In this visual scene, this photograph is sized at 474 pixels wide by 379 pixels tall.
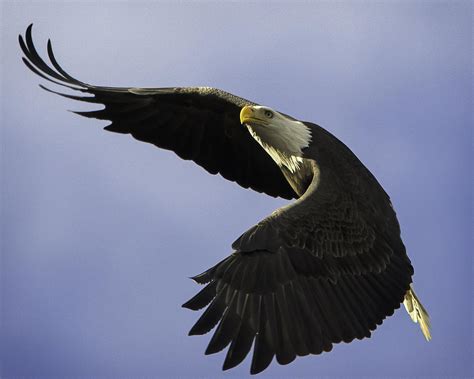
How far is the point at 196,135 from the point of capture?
12117mm

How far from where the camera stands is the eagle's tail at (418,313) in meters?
11.2

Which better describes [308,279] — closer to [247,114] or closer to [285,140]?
[285,140]

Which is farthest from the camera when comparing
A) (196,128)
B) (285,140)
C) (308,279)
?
(196,128)

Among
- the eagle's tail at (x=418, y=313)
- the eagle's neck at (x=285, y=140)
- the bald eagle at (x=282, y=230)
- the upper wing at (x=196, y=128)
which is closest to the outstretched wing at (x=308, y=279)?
the bald eagle at (x=282, y=230)

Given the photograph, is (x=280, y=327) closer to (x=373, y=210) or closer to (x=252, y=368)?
(x=252, y=368)

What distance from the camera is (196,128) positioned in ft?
39.8

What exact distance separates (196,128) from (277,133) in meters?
1.21

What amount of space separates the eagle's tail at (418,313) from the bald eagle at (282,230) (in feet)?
0.05

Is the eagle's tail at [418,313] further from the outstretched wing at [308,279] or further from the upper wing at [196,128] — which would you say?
the upper wing at [196,128]

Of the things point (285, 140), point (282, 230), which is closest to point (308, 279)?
point (282, 230)

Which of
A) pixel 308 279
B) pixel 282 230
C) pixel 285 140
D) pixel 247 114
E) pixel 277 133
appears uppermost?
pixel 247 114

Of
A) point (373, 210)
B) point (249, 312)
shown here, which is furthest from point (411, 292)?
point (249, 312)

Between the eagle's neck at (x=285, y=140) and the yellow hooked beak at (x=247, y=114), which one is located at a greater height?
the yellow hooked beak at (x=247, y=114)

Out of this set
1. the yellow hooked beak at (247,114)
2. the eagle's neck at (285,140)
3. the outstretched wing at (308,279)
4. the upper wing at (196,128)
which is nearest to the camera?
the outstretched wing at (308,279)
